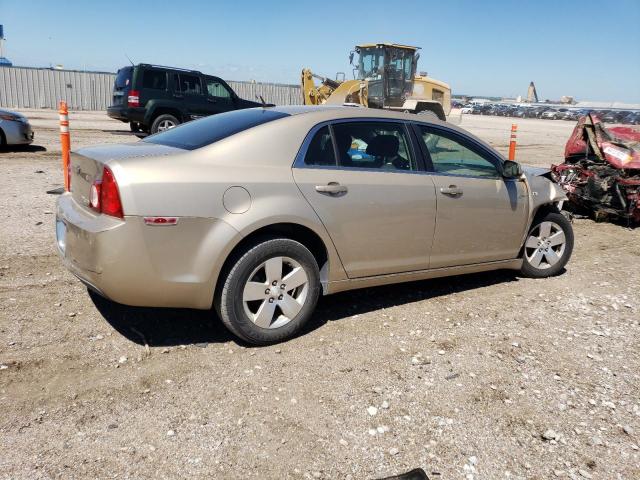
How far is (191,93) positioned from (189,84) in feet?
0.97

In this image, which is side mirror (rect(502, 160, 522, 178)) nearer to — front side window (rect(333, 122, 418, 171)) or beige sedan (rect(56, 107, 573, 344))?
beige sedan (rect(56, 107, 573, 344))

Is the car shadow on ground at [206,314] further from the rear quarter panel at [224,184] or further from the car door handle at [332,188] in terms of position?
the car door handle at [332,188]

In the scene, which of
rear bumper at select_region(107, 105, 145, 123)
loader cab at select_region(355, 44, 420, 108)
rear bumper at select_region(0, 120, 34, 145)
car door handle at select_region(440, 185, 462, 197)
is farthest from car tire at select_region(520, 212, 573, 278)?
loader cab at select_region(355, 44, 420, 108)

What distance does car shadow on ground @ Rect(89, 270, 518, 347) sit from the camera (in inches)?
153

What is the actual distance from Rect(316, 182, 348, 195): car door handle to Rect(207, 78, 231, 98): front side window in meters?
12.8

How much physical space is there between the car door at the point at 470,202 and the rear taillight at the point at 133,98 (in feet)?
40.2

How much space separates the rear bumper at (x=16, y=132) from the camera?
11.6 m

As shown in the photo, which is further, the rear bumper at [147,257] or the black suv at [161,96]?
the black suv at [161,96]

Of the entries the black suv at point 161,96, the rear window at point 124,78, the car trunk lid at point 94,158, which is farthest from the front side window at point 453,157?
the rear window at point 124,78

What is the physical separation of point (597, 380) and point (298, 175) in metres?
2.40

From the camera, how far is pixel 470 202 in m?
4.58

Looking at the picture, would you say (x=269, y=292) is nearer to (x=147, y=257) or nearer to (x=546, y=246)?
(x=147, y=257)

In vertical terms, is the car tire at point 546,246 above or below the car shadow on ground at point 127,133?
below

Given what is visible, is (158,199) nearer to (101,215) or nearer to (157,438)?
(101,215)
